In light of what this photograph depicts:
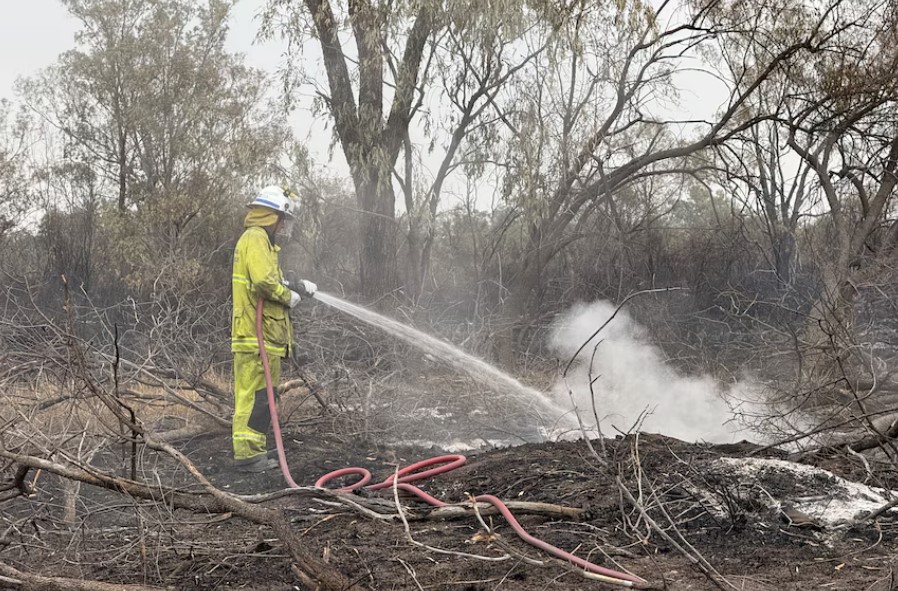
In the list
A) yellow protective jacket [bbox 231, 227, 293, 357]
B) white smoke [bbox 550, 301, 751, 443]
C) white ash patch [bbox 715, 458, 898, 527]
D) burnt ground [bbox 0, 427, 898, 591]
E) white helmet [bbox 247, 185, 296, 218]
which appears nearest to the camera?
burnt ground [bbox 0, 427, 898, 591]

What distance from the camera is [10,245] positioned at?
15.1 m

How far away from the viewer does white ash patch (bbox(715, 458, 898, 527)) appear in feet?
12.8

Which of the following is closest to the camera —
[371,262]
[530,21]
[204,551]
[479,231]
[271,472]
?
[204,551]

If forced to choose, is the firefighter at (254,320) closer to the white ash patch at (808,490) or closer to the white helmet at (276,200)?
the white helmet at (276,200)

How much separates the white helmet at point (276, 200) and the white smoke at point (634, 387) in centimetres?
248

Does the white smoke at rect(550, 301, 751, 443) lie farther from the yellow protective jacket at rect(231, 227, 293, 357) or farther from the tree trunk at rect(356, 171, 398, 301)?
the tree trunk at rect(356, 171, 398, 301)

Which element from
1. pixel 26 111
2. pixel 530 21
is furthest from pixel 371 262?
pixel 26 111

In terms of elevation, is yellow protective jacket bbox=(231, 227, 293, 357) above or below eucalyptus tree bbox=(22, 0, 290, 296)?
below

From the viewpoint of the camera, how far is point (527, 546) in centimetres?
366

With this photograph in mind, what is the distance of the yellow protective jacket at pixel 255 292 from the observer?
227 inches

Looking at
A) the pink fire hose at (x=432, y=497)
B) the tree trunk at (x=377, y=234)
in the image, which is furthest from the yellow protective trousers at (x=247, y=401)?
the tree trunk at (x=377, y=234)

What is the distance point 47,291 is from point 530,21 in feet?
29.0

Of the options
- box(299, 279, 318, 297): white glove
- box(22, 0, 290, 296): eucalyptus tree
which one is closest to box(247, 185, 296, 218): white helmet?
box(299, 279, 318, 297): white glove

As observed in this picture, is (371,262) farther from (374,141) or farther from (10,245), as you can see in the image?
(10,245)
